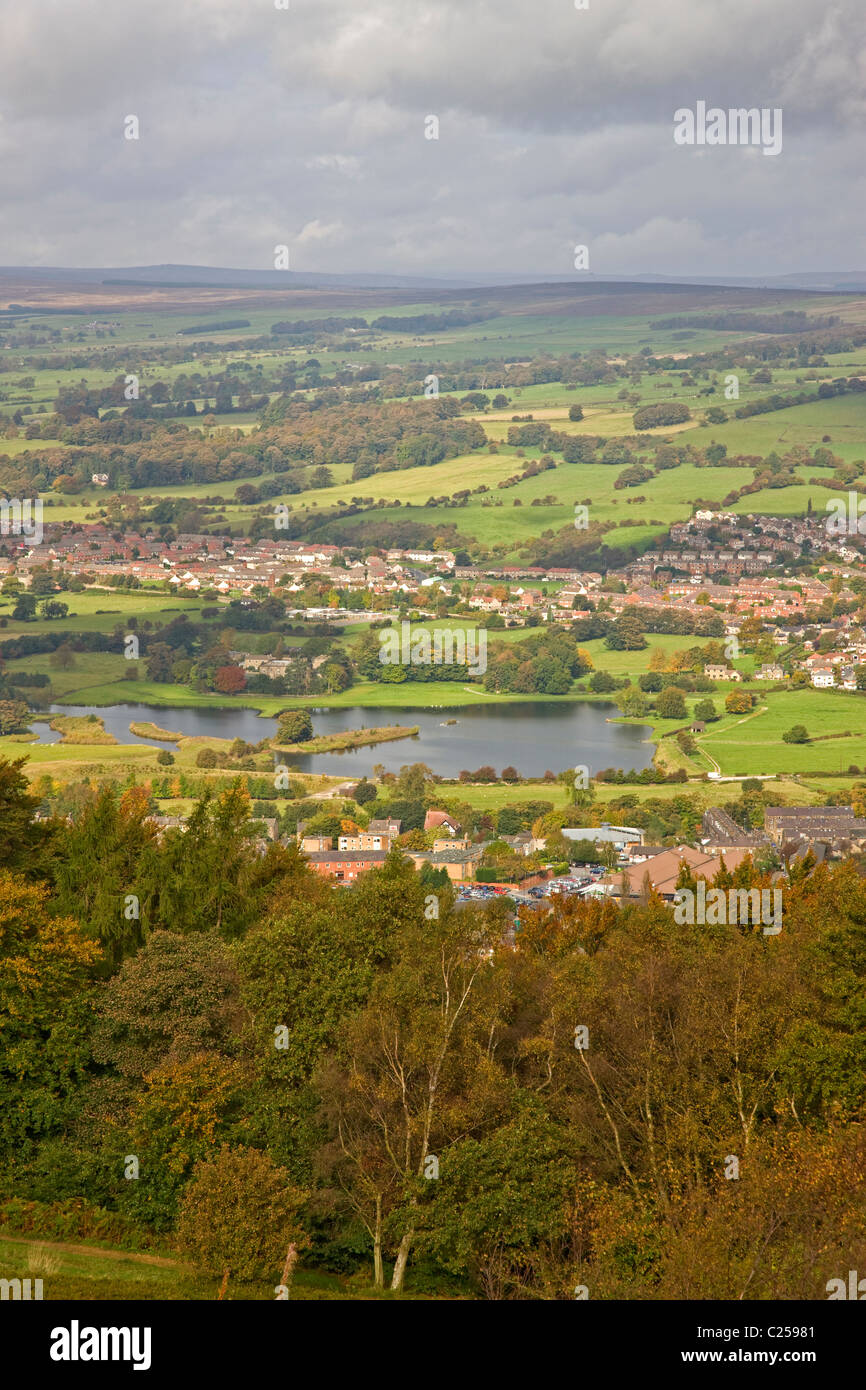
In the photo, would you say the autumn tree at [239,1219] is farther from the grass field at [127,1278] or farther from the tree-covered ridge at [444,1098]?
the grass field at [127,1278]

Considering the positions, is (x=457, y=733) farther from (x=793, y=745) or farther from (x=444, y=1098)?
(x=444, y=1098)

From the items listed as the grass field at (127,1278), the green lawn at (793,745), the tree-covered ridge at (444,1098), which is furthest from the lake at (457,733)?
the grass field at (127,1278)

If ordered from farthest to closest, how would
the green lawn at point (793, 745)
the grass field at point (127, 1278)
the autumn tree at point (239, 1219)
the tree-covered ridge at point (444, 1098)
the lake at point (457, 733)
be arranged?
the lake at point (457, 733) → the green lawn at point (793, 745) → the autumn tree at point (239, 1219) → the tree-covered ridge at point (444, 1098) → the grass field at point (127, 1278)

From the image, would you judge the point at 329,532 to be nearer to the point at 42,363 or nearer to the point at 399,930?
the point at 42,363

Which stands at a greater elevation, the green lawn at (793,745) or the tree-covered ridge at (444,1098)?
the tree-covered ridge at (444,1098)

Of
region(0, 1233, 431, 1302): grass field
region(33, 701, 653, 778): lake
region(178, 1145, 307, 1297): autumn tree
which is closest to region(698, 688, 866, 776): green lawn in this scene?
region(33, 701, 653, 778): lake

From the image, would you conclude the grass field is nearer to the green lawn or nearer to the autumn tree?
the autumn tree

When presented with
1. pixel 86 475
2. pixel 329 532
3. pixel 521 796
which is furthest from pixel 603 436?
pixel 521 796

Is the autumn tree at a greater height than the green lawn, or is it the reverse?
the autumn tree

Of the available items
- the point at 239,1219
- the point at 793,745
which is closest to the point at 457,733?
the point at 793,745
